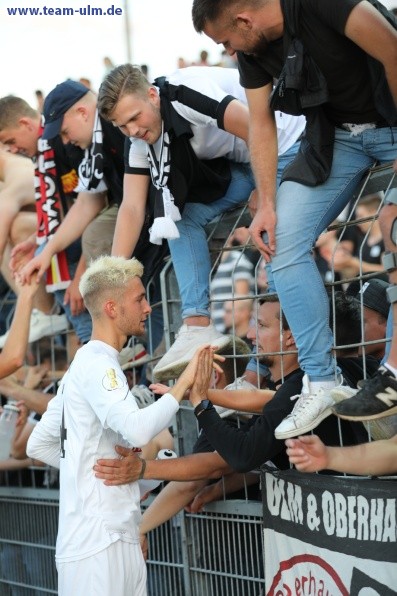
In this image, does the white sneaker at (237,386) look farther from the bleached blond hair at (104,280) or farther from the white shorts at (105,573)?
the white shorts at (105,573)

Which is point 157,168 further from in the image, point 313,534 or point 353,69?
point 313,534

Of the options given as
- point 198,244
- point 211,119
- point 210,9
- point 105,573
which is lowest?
point 105,573

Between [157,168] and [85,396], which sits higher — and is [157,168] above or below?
above

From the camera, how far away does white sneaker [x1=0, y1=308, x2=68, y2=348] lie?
734 centimetres

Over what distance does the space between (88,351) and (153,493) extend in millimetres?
1819

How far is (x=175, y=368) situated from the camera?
541 centimetres

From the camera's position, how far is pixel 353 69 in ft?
14.4

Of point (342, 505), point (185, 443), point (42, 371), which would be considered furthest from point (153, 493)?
point (342, 505)

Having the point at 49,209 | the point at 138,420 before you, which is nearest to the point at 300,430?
the point at 138,420

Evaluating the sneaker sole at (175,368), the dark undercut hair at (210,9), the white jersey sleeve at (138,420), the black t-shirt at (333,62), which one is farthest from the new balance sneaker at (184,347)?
the dark undercut hair at (210,9)

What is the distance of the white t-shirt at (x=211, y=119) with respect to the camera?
5.47 metres

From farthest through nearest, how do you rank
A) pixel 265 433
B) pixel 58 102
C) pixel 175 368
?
pixel 58 102 < pixel 175 368 < pixel 265 433

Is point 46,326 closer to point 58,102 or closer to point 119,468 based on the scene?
point 58,102

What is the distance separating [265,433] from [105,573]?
940 mm
